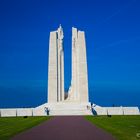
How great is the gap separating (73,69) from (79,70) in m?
1.28

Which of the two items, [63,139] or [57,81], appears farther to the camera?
[57,81]

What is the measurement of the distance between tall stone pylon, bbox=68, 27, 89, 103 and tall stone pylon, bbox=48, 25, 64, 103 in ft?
4.92

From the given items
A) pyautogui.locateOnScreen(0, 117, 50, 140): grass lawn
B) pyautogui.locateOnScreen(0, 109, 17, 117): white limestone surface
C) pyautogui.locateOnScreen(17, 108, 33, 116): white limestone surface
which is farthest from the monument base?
pyautogui.locateOnScreen(0, 117, 50, 140): grass lawn

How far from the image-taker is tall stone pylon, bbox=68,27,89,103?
38281 millimetres

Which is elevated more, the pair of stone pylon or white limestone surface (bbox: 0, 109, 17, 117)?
the pair of stone pylon

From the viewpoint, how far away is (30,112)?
110ft

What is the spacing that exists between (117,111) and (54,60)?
416 inches

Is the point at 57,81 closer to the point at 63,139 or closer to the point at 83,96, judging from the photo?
the point at 83,96

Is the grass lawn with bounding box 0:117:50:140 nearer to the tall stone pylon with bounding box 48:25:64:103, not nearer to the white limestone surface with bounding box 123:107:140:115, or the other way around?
the white limestone surface with bounding box 123:107:140:115

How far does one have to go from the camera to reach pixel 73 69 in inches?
1558

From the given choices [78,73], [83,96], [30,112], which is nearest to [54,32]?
[78,73]

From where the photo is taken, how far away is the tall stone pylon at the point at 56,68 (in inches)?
1523

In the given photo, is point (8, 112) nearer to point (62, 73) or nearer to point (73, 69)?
point (62, 73)

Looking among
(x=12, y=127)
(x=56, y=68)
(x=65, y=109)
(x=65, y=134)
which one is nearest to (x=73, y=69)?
(x=56, y=68)
